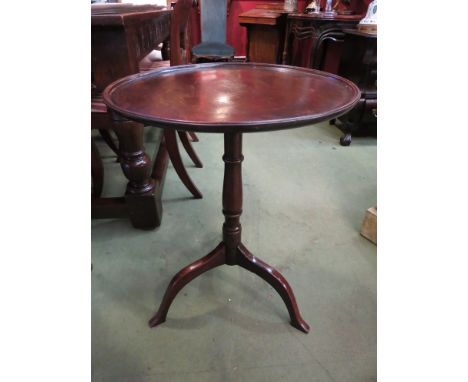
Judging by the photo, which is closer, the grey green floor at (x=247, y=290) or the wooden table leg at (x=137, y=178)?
the grey green floor at (x=247, y=290)

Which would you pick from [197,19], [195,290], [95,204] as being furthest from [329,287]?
[197,19]

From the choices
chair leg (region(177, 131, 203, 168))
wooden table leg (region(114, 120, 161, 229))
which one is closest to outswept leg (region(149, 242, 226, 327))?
wooden table leg (region(114, 120, 161, 229))

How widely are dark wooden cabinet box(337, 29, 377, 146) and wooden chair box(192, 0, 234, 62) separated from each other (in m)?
1.32

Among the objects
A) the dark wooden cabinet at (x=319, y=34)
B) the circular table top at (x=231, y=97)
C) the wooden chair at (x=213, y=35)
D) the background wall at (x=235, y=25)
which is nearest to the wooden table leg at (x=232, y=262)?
the circular table top at (x=231, y=97)

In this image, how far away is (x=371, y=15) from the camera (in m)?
Result: 2.45

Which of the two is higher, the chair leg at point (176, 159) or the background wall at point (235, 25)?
the background wall at point (235, 25)

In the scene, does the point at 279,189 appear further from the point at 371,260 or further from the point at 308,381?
the point at 308,381

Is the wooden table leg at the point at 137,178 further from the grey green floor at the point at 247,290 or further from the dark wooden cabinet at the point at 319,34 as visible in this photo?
the dark wooden cabinet at the point at 319,34

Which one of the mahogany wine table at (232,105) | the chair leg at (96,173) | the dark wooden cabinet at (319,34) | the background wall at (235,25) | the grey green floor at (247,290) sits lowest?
the grey green floor at (247,290)

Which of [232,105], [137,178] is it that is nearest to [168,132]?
[137,178]

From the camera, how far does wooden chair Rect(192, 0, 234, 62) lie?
3510 millimetres

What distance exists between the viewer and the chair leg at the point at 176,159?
1712 millimetres

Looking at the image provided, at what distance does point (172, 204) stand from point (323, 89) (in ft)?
3.66

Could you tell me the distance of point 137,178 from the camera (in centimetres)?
149
